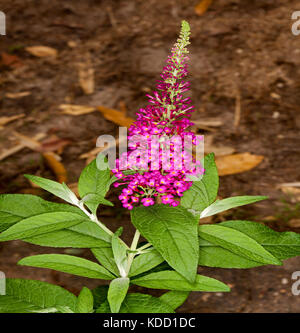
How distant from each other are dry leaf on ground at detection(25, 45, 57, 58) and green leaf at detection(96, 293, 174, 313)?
277cm

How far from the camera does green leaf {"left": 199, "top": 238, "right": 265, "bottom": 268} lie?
1.79 metres

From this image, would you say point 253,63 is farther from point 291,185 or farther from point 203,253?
point 203,253

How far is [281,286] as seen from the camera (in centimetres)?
238

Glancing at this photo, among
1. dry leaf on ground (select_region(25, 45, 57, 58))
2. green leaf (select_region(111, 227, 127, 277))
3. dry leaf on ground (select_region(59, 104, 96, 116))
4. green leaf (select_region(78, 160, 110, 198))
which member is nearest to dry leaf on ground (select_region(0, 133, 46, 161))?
A: dry leaf on ground (select_region(59, 104, 96, 116))

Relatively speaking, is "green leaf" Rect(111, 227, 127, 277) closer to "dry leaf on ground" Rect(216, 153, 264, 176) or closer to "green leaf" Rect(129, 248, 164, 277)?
"green leaf" Rect(129, 248, 164, 277)

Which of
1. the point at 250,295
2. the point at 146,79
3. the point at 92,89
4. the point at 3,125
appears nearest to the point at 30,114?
the point at 3,125

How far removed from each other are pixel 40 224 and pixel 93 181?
13.4 inches

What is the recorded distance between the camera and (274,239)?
1899 millimetres

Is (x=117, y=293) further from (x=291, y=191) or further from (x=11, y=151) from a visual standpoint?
(x=11, y=151)

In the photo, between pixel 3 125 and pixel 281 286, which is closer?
pixel 281 286

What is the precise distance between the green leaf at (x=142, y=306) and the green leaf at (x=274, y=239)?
1.43 feet

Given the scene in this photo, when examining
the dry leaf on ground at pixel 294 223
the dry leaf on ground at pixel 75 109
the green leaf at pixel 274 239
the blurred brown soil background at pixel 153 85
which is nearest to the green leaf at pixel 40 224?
the green leaf at pixel 274 239
